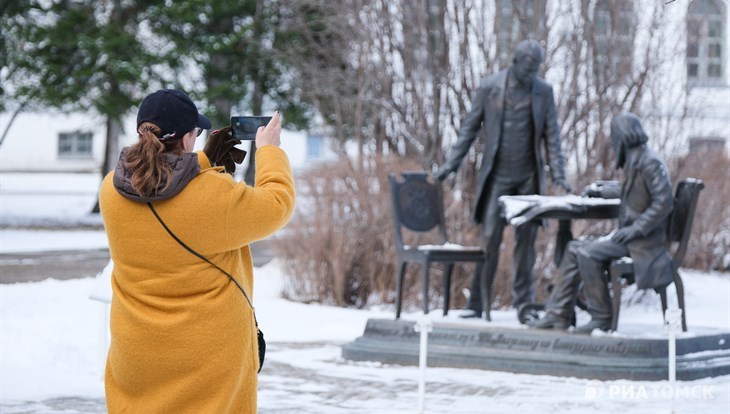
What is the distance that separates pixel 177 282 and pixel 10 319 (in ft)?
27.0

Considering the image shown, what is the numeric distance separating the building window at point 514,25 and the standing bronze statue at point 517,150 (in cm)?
419

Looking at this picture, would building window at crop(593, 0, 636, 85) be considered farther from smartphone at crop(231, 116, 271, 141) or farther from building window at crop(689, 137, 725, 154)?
smartphone at crop(231, 116, 271, 141)

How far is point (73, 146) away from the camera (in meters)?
50.0

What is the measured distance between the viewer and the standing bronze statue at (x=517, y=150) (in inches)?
430

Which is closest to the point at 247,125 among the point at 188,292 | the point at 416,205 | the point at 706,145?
the point at 188,292

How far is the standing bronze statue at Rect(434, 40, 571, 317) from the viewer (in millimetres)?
10914

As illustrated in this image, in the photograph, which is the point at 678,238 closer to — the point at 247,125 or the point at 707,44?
the point at 247,125

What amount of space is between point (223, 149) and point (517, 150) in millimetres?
6903

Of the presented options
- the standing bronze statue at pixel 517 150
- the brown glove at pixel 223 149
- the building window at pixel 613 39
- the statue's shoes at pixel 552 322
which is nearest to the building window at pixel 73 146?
the building window at pixel 613 39

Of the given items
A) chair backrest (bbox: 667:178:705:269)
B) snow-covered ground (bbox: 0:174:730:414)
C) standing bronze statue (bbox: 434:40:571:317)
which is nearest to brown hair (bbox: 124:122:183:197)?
snow-covered ground (bbox: 0:174:730:414)

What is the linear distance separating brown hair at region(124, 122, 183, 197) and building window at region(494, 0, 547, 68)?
37.7 ft

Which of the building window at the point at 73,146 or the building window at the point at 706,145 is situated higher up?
the building window at the point at 706,145

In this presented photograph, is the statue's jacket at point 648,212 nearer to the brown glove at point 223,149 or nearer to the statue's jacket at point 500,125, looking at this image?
the statue's jacket at point 500,125

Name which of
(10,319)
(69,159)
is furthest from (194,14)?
(69,159)
